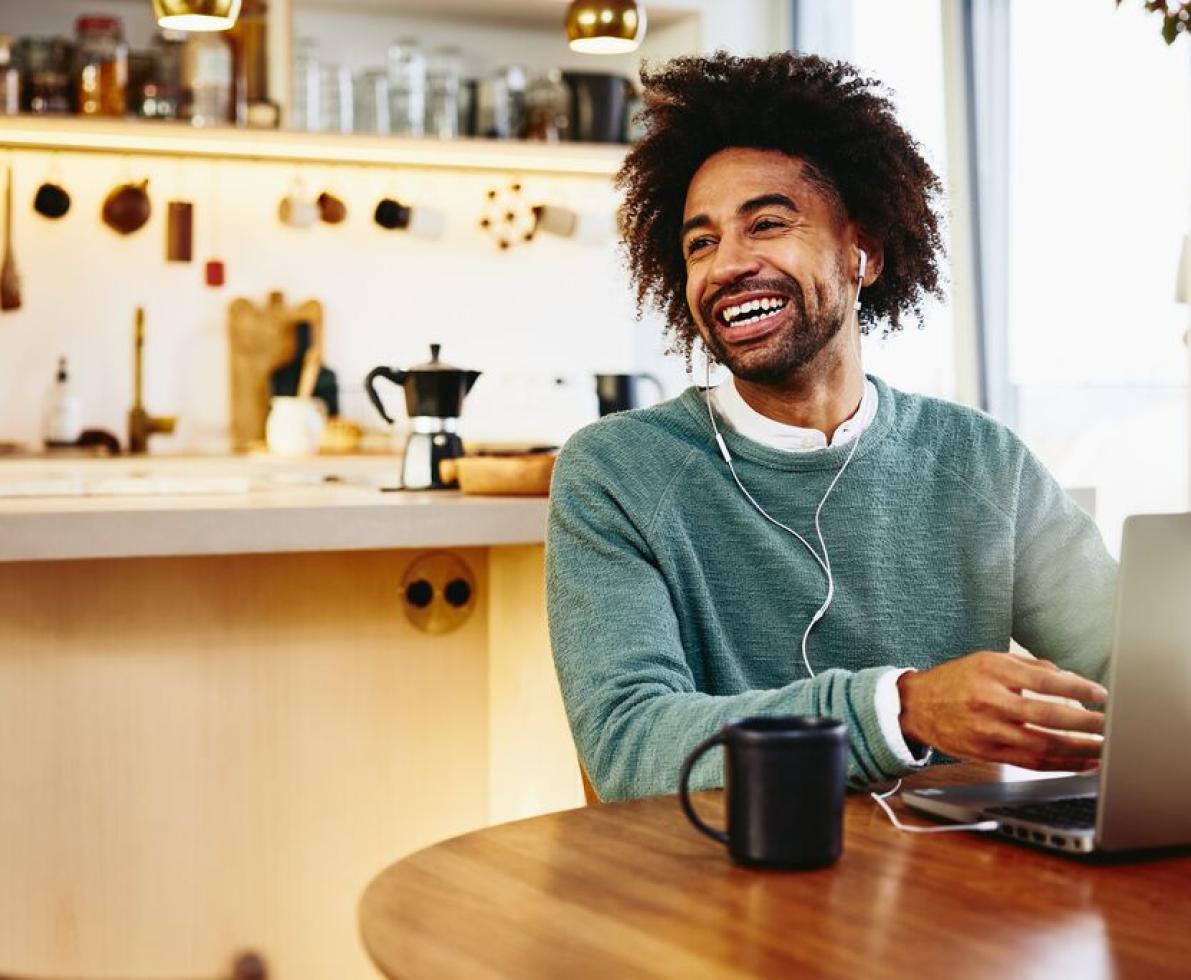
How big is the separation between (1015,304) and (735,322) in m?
2.52

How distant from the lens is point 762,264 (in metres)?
1.80

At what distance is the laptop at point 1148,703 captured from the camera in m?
1.01

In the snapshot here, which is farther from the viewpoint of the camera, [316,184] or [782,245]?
[316,184]

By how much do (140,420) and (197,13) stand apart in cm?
229

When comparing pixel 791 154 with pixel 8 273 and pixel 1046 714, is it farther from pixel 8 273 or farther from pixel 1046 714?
pixel 8 273

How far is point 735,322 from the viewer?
1.79 meters

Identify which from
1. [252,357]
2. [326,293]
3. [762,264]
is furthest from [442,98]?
[762,264]

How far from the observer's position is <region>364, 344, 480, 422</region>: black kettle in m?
2.87

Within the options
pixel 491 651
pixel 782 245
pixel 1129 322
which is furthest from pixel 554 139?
pixel 782 245

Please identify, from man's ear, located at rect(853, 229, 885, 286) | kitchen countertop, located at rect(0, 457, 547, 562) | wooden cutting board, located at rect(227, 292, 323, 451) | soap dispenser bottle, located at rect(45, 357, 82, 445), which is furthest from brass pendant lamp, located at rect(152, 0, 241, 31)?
wooden cutting board, located at rect(227, 292, 323, 451)

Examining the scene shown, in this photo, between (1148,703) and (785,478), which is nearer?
(1148,703)

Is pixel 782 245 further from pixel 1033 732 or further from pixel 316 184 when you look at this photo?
pixel 316 184

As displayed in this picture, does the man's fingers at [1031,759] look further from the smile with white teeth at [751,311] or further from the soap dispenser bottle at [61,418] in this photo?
the soap dispenser bottle at [61,418]

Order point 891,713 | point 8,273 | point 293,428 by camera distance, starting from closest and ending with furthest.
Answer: point 891,713
point 293,428
point 8,273
